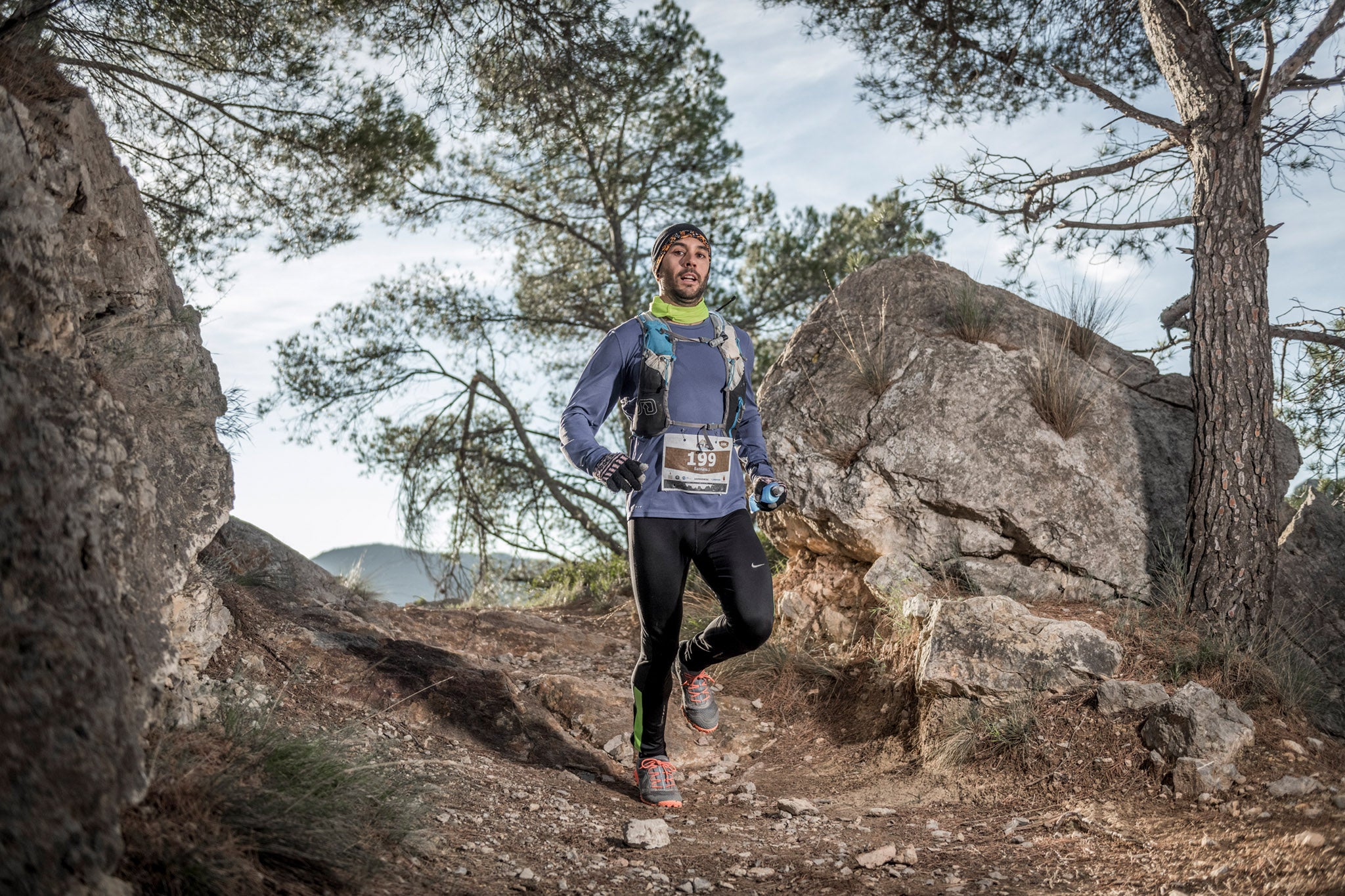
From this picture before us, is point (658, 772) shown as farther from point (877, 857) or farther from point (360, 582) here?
point (360, 582)

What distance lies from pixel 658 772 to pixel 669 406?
1775 mm

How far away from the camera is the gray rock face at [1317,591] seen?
5.92m

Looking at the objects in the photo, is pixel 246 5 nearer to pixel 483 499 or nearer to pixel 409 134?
pixel 409 134

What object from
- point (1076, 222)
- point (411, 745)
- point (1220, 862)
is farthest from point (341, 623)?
point (1076, 222)

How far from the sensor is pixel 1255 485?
5.94m

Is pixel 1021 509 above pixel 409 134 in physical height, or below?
below

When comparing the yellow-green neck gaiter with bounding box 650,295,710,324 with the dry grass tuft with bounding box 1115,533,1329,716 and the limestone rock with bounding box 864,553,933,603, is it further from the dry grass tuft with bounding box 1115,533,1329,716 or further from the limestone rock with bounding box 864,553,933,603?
the dry grass tuft with bounding box 1115,533,1329,716

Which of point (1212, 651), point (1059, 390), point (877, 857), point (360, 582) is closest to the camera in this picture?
point (877, 857)

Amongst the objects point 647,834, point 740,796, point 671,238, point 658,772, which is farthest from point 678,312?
point 740,796

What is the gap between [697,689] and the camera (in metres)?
4.80

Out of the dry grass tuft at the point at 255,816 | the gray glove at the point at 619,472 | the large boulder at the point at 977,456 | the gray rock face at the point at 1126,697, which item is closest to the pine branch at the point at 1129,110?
the large boulder at the point at 977,456

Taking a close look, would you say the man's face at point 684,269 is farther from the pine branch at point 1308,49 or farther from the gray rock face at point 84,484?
the pine branch at point 1308,49

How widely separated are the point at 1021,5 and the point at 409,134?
5.25 metres

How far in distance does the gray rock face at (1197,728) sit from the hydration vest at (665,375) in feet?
8.17
